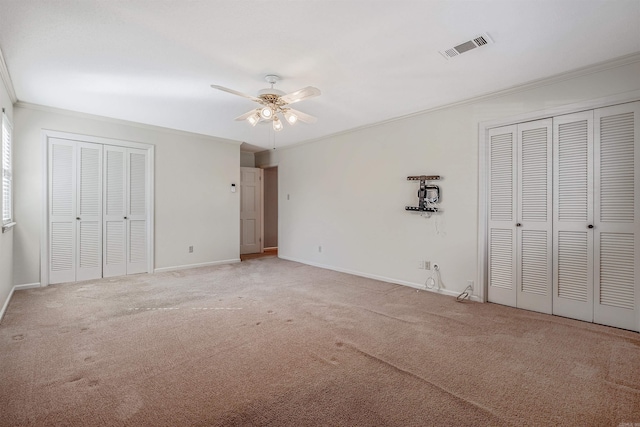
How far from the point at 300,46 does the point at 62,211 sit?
4.33 m

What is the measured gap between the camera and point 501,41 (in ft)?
8.39

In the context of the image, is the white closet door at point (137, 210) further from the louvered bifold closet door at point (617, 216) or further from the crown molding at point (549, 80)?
the louvered bifold closet door at point (617, 216)

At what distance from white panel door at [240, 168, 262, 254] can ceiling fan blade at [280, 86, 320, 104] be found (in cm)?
461

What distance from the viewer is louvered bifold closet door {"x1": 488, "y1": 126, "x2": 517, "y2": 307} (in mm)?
3641

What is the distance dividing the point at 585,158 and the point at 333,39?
9.11 feet

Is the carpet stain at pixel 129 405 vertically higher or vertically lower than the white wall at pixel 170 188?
lower

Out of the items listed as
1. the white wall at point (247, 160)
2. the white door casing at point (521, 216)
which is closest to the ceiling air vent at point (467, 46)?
the white door casing at point (521, 216)

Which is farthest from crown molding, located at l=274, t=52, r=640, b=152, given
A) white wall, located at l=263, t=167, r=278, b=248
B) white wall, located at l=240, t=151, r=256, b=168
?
white wall, located at l=263, t=167, r=278, b=248

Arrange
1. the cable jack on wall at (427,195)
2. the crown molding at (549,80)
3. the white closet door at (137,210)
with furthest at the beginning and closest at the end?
the white closet door at (137,210)
the cable jack on wall at (427,195)
the crown molding at (549,80)

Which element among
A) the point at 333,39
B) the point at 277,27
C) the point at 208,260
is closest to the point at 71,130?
the point at 208,260

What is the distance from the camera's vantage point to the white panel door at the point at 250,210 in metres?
7.60

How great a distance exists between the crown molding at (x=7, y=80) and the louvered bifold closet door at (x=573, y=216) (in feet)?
18.0

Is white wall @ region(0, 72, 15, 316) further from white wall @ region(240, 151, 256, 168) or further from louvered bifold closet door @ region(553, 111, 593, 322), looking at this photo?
A: louvered bifold closet door @ region(553, 111, 593, 322)

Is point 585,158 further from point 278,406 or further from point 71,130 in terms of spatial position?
point 71,130
